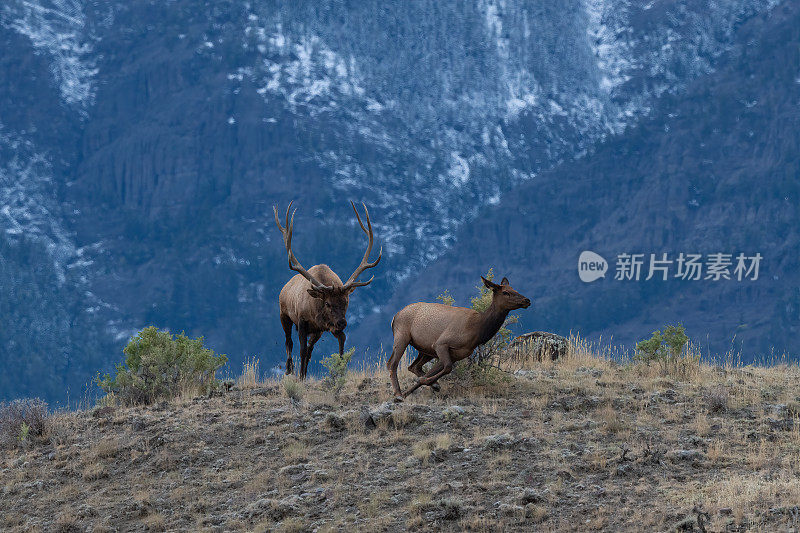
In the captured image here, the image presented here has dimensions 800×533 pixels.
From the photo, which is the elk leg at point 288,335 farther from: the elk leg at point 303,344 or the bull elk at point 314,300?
the elk leg at point 303,344

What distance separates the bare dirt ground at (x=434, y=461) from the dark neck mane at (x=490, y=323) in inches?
33.3

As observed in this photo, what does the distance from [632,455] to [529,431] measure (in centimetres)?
138

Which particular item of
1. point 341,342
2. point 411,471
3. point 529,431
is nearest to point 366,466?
point 411,471

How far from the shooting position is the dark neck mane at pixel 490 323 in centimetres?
1462

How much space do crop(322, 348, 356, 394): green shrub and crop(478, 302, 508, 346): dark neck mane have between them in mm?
2157

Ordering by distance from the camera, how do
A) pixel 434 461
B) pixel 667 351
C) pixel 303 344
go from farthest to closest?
pixel 303 344 < pixel 667 351 < pixel 434 461

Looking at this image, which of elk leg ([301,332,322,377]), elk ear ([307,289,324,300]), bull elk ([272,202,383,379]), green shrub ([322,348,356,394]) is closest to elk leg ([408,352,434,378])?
green shrub ([322,348,356,394])

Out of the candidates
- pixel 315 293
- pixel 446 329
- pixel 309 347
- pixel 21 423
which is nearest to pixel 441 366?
pixel 446 329

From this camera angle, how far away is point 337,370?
16.3 meters

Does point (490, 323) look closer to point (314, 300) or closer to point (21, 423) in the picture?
point (314, 300)

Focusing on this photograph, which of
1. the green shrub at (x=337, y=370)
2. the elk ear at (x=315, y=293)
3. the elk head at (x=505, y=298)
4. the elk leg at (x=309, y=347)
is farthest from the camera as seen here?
the elk leg at (x=309, y=347)

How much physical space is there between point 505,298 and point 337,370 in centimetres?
294

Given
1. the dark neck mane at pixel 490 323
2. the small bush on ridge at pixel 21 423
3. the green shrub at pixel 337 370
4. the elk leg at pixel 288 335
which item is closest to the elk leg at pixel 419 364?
the green shrub at pixel 337 370


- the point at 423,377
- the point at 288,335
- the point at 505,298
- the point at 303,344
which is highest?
the point at 288,335
